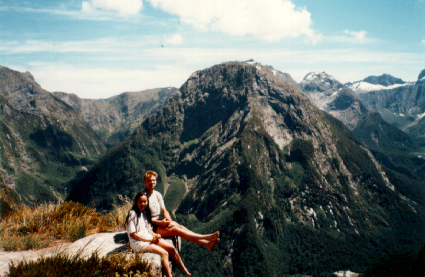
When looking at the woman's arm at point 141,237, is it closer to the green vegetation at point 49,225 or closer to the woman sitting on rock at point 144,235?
the woman sitting on rock at point 144,235

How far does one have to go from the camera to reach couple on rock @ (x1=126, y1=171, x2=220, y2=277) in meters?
10.9

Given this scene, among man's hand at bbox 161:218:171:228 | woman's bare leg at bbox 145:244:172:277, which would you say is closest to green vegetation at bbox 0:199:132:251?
man's hand at bbox 161:218:171:228

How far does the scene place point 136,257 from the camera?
9.98 metres

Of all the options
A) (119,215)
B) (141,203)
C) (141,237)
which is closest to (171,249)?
(141,237)

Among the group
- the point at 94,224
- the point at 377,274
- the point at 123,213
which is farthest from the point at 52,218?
the point at 377,274

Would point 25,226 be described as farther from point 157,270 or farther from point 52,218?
point 157,270

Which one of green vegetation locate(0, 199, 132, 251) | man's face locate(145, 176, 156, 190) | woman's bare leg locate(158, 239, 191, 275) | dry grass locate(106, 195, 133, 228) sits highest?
man's face locate(145, 176, 156, 190)

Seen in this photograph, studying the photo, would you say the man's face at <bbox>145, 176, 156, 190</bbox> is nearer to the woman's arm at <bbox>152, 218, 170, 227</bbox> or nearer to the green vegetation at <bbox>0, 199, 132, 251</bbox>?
the woman's arm at <bbox>152, 218, 170, 227</bbox>

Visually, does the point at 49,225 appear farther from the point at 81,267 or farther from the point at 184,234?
the point at 184,234

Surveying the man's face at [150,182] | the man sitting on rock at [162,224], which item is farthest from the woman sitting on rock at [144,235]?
the man's face at [150,182]

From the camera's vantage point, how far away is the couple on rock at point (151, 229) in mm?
10859

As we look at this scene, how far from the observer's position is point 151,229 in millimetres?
12031

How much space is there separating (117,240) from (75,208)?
5.95 m

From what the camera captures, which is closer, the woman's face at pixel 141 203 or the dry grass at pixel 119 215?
the woman's face at pixel 141 203
